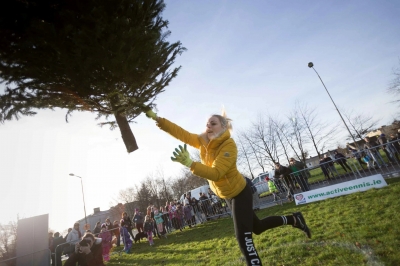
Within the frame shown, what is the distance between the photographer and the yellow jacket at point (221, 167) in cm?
238

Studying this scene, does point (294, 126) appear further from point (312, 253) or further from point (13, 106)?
point (13, 106)

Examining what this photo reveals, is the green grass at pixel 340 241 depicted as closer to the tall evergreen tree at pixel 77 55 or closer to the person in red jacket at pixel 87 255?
the person in red jacket at pixel 87 255

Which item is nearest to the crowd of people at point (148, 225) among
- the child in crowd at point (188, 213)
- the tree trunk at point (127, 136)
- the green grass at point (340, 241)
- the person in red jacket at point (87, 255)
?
the child in crowd at point (188, 213)

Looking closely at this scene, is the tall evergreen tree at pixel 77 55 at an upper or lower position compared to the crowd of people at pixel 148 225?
upper

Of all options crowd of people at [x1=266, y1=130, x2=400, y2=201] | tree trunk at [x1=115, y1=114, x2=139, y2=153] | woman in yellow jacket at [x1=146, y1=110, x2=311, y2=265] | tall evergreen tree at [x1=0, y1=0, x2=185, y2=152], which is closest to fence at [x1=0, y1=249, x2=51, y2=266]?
tall evergreen tree at [x1=0, y1=0, x2=185, y2=152]

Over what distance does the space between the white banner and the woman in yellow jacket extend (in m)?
6.59

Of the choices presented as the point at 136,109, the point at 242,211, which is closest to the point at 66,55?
the point at 136,109

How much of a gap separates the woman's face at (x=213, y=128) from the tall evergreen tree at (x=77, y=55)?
1292 millimetres

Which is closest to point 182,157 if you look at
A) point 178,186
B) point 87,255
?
point 87,255

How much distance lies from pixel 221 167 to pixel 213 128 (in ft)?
2.31

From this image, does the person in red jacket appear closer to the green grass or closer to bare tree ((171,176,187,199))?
the green grass

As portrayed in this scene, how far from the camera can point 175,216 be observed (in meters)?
12.8

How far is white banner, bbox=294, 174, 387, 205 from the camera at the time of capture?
7.77 meters

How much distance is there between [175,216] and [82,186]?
21286 mm
